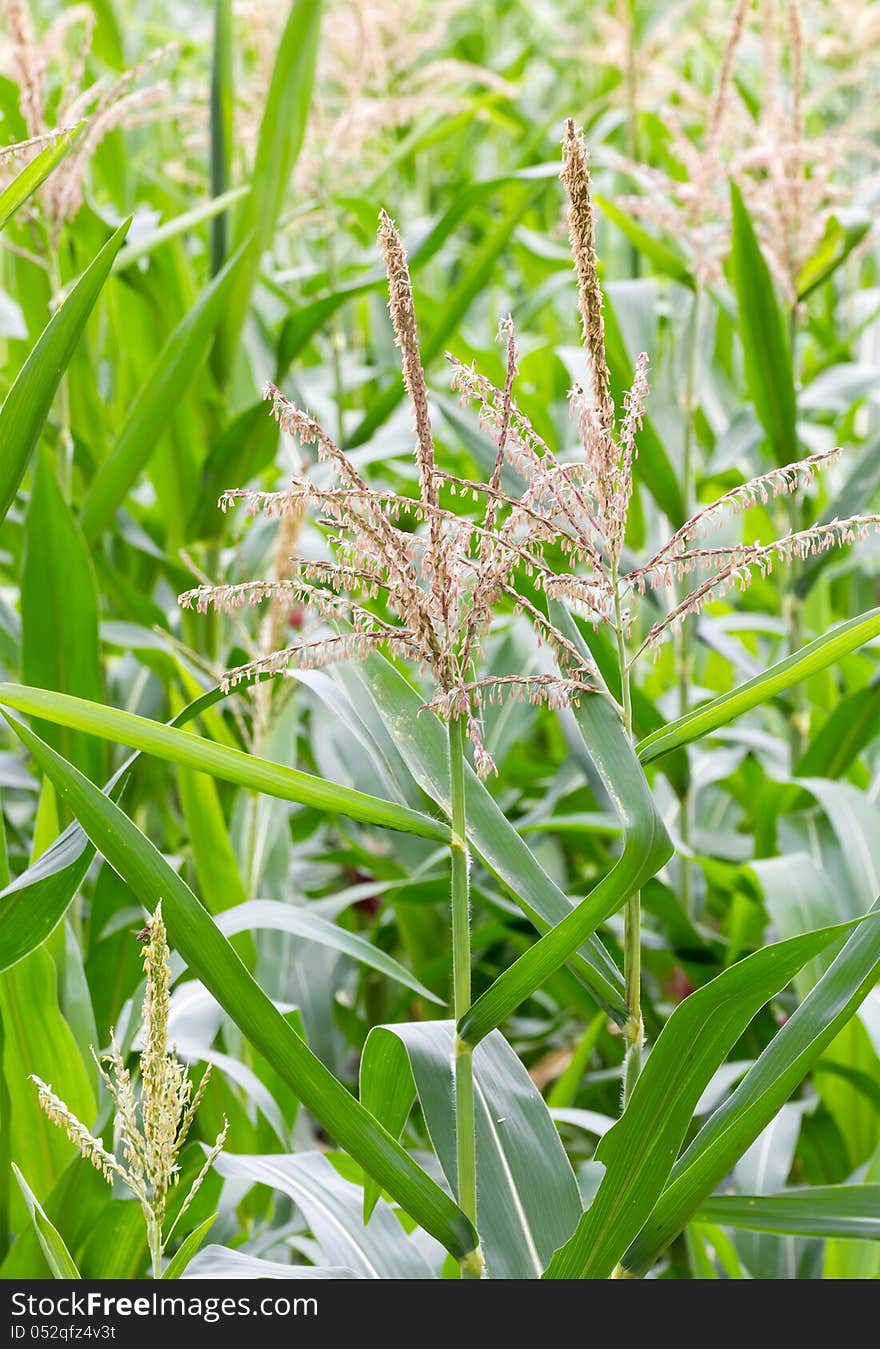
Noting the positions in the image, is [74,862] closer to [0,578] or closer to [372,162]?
[0,578]

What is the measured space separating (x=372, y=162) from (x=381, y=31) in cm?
45

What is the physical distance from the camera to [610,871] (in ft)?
1.93

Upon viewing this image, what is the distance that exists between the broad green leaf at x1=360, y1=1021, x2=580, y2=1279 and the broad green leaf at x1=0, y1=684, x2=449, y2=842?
145mm

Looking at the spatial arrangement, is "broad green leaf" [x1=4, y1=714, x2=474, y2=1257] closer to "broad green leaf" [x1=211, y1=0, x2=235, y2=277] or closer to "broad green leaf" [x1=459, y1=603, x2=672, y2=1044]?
"broad green leaf" [x1=459, y1=603, x2=672, y2=1044]

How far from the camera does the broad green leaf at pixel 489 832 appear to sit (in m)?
0.68

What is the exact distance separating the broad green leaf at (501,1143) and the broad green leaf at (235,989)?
0.25 feet

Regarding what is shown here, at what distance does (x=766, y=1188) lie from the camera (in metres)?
1.10

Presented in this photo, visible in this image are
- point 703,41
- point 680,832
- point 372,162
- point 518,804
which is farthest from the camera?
point 703,41

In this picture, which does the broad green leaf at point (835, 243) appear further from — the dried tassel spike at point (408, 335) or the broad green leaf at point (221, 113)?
the dried tassel spike at point (408, 335)

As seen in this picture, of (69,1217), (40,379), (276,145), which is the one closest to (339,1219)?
(69,1217)

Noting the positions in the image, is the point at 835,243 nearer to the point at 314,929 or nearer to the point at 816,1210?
the point at 314,929

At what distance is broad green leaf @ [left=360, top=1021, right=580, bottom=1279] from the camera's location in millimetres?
A: 704

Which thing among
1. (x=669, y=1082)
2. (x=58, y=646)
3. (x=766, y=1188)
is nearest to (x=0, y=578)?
(x=58, y=646)

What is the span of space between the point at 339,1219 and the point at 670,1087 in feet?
0.97
